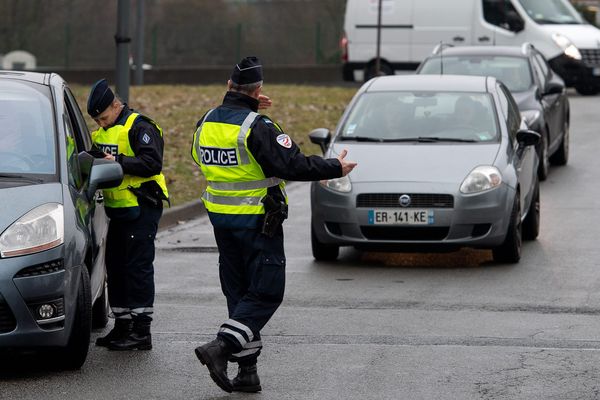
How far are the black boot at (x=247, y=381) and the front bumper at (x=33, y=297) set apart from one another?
90 cm

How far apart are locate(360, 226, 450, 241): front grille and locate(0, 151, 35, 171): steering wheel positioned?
13.6ft

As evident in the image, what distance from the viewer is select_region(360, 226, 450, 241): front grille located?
1163cm

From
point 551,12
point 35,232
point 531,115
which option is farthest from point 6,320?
point 551,12

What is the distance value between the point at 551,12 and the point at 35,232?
2241cm

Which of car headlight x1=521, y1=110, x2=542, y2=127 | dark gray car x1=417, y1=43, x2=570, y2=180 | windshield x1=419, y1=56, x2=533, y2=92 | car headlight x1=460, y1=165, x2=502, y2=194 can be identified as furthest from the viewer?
windshield x1=419, y1=56, x2=533, y2=92

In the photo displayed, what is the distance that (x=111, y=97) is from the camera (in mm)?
8422

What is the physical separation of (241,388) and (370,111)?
609 centimetres

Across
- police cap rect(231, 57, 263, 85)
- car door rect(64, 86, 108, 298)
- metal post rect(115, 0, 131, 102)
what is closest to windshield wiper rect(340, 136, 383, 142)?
metal post rect(115, 0, 131, 102)

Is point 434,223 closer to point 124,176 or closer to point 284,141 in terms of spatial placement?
point 124,176

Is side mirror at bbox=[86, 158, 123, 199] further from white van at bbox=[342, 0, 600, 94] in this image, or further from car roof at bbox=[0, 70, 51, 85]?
white van at bbox=[342, 0, 600, 94]

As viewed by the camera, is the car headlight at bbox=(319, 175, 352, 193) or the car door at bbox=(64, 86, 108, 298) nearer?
the car door at bbox=(64, 86, 108, 298)

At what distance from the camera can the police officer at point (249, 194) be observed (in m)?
7.25

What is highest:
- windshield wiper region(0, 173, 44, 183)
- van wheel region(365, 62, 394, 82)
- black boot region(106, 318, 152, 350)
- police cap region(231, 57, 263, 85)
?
police cap region(231, 57, 263, 85)

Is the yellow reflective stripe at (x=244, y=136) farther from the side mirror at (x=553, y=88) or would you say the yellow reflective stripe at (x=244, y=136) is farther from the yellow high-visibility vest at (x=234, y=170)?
the side mirror at (x=553, y=88)
